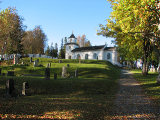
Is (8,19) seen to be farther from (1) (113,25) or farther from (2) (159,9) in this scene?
(2) (159,9)

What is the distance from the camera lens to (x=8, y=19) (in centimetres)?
3541

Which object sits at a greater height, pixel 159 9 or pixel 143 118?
pixel 159 9

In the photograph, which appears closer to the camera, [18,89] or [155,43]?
[18,89]

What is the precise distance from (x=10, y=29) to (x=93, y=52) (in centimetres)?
3395

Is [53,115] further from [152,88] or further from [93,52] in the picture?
[93,52]

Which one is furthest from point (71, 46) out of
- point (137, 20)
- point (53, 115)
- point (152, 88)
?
point (53, 115)

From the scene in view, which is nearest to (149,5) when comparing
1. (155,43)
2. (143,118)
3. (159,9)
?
(159,9)

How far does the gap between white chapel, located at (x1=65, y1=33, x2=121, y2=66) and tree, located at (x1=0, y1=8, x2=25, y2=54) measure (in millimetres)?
27341

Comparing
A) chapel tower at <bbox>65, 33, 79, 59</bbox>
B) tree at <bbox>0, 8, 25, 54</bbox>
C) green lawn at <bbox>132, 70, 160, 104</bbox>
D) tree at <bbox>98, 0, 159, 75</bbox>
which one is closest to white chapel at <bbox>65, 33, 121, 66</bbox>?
chapel tower at <bbox>65, 33, 79, 59</bbox>

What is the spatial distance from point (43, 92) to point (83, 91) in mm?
3193

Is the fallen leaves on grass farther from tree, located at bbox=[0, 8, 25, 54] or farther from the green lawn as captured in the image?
tree, located at bbox=[0, 8, 25, 54]

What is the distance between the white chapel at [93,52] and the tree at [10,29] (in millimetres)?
27341

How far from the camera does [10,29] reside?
35000 mm

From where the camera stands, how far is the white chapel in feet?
182
